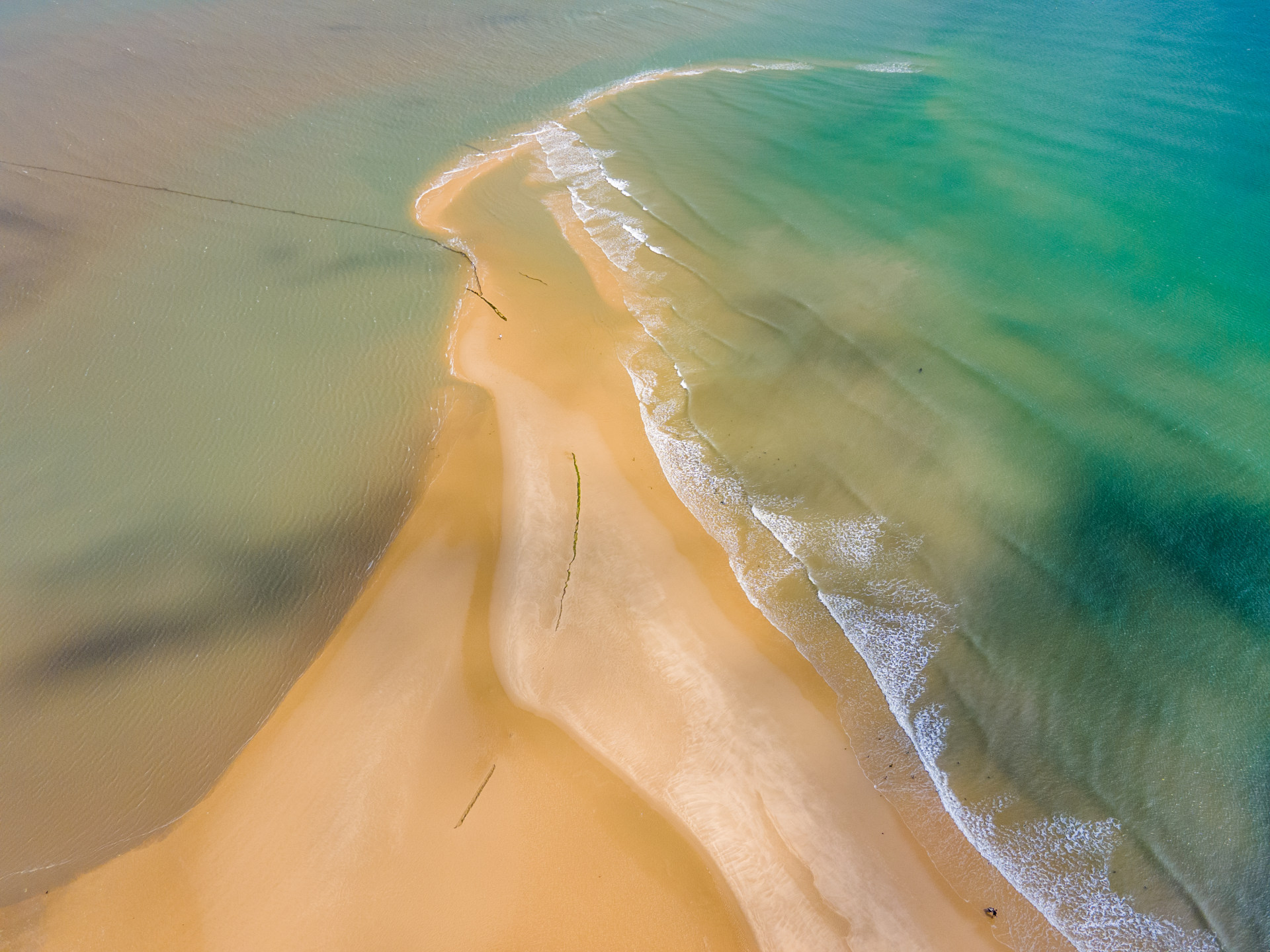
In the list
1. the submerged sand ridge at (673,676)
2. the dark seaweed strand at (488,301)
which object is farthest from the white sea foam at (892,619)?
the dark seaweed strand at (488,301)

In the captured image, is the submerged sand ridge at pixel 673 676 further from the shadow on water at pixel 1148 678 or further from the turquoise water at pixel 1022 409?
the shadow on water at pixel 1148 678

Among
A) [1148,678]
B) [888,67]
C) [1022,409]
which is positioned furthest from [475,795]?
[888,67]

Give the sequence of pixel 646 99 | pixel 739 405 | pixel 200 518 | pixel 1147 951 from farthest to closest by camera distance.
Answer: pixel 646 99 < pixel 739 405 < pixel 200 518 < pixel 1147 951

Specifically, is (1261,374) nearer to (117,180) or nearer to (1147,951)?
(1147,951)

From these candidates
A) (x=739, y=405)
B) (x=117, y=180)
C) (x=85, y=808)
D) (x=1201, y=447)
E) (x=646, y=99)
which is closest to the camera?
(x=85, y=808)

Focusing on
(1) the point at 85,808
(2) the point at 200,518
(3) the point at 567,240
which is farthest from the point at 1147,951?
(3) the point at 567,240
